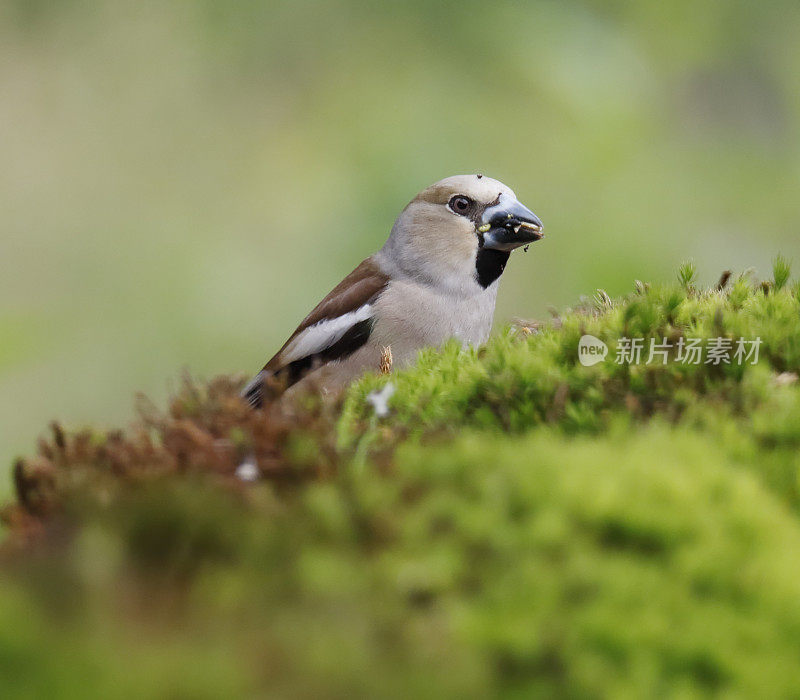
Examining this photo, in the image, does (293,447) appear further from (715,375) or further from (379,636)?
(715,375)

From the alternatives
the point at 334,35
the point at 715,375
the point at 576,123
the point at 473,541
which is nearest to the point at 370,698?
the point at 473,541

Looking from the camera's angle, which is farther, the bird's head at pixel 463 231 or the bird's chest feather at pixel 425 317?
the bird's head at pixel 463 231

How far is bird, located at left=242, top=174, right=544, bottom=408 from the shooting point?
4.46 meters

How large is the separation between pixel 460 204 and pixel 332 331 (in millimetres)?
910

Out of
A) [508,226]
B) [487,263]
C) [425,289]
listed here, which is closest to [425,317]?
[425,289]

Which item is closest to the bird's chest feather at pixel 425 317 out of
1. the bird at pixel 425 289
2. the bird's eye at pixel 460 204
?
the bird at pixel 425 289

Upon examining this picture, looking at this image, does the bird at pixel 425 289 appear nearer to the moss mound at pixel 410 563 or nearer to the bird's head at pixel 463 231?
the bird's head at pixel 463 231

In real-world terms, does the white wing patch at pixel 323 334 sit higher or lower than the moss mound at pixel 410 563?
higher

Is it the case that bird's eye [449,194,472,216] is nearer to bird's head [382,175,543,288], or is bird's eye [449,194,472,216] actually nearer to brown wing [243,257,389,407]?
bird's head [382,175,543,288]

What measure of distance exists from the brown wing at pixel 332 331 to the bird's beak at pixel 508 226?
1.84 ft

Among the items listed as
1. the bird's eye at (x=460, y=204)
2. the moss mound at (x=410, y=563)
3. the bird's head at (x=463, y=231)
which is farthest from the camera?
the bird's eye at (x=460, y=204)

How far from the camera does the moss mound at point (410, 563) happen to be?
1.19m

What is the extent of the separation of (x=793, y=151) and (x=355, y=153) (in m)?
2.96

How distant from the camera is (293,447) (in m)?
1.66
